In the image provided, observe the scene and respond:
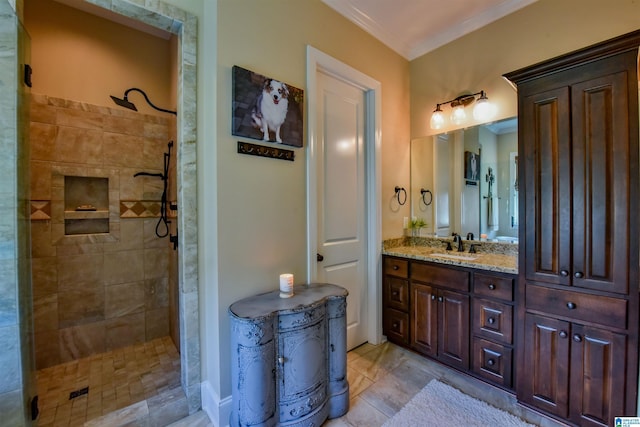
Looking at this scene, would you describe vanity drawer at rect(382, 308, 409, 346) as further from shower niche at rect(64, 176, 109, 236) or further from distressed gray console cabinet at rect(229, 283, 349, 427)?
shower niche at rect(64, 176, 109, 236)

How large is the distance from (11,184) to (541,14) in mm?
3751

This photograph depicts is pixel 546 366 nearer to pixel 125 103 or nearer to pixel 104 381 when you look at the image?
pixel 104 381

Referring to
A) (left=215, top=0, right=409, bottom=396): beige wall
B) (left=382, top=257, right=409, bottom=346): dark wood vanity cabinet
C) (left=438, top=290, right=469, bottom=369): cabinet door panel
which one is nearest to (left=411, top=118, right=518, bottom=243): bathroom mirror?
(left=382, top=257, right=409, bottom=346): dark wood vanity cabinet

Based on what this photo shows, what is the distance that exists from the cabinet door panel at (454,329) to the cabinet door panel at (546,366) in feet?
1.24

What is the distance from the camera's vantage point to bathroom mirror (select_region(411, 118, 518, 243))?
7.61 feet

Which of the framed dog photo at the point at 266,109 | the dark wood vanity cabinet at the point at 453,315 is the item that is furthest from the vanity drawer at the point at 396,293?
the framed dog photo at the point at 266,109

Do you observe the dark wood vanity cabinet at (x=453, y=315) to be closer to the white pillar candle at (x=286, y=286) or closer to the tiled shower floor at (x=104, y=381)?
the white pillar candle at (x=286, y=286)

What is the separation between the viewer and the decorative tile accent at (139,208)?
2607mm

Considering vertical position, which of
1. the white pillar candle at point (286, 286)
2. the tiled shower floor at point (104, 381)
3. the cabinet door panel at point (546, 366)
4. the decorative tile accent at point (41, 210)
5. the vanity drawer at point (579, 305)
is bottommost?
the tiled shower floor at point (104, 381)

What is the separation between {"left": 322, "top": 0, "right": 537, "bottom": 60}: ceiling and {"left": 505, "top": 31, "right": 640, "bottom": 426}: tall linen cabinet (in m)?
1.06

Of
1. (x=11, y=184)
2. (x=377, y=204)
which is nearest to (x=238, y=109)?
(x=11, y=184)

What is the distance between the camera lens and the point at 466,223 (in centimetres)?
261

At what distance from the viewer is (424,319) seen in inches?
92.1

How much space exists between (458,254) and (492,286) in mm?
577
